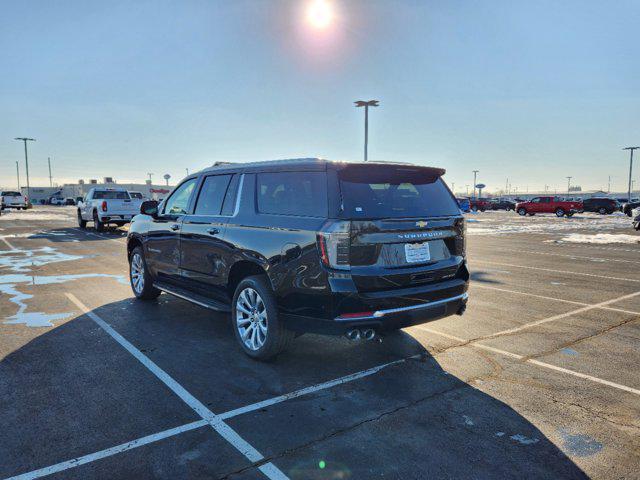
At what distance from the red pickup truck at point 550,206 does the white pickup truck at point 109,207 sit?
116ft

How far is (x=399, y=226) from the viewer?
3.96 meters

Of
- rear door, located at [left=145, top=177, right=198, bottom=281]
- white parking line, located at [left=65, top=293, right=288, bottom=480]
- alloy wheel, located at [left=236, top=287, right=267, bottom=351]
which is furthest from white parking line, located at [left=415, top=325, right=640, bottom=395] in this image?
rear door, located at [left=145, top=177, right=198, bottom=281]

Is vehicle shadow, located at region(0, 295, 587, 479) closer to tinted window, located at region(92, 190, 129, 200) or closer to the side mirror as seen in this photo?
the side mirror

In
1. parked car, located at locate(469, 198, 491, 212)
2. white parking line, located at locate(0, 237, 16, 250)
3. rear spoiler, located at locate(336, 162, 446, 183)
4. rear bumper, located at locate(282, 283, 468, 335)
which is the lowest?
white parking line, located at locate(0, 237, 16, 250)

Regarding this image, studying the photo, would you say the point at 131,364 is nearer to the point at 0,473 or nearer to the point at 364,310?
the point at 0,473

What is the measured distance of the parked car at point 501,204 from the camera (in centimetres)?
5912

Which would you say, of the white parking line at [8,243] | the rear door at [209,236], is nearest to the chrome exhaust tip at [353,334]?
the rear door at [209,236]

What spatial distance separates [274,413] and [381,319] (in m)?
1.12

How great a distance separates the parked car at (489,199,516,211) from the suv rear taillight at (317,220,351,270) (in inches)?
2372

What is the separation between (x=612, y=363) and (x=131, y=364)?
4.63 metres

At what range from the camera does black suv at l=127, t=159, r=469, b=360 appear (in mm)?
3760

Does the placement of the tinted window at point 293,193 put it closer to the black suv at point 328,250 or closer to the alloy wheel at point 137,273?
the black suv at point 328,250

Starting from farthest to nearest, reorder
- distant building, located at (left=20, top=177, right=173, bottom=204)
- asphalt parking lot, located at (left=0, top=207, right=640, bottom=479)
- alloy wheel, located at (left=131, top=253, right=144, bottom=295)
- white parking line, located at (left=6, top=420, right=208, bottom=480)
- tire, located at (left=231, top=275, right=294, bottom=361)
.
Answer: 1. distant building, located at (left=20, top=177, right=173, bottom=204)
2. alloy wheel, located at (left=131, top=253, right=144, bottom=295)
3. tire, located at (left=231, top=275, right=294, bottom=361)
4. asphalt parking lot, located at (left=0, top=207, right=640, bottom=479)
5. white parking line, located at (left=6, top=420, right=208, bottom=480)

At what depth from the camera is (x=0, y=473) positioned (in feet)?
8.85
